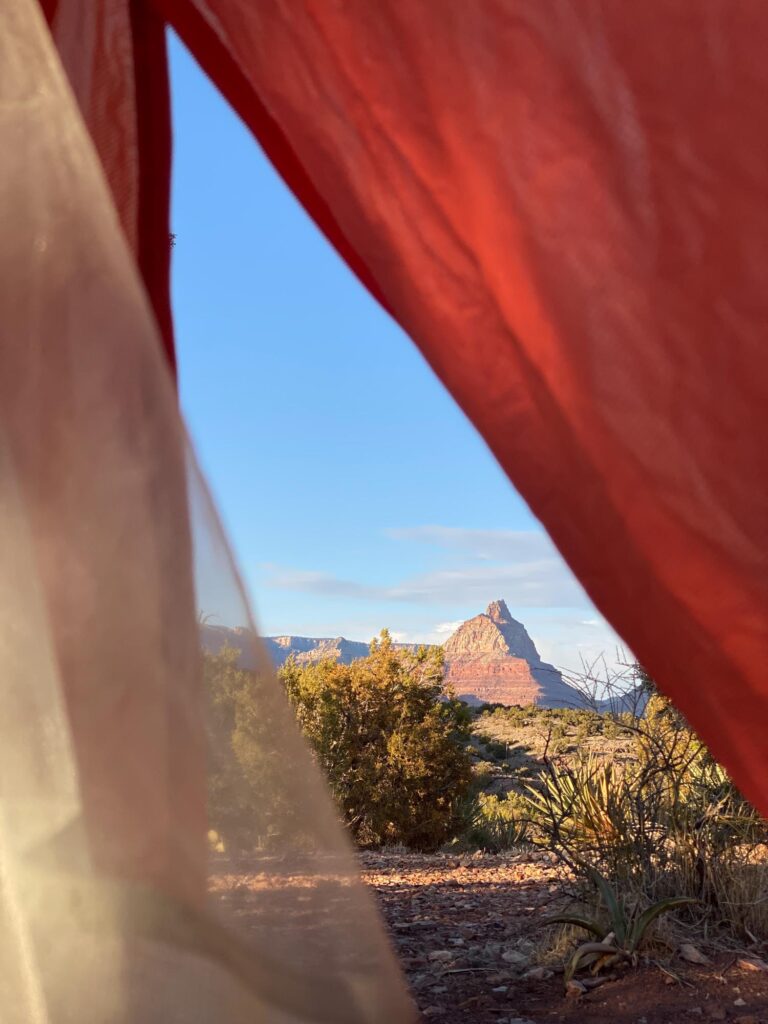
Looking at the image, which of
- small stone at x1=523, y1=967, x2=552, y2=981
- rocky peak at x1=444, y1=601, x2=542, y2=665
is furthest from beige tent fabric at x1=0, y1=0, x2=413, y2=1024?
rocky peak at x1=444, y1=601, x2=542, y2=665

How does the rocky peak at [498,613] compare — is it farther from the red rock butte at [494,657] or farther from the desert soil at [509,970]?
the desert soil at [509,970]

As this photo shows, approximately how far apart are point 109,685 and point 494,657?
71.8 meters

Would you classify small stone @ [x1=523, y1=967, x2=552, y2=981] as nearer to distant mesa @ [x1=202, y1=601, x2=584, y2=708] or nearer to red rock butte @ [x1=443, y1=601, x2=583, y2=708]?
distant mesa @ [x1=202, y1=601, x2=584, y2=708]

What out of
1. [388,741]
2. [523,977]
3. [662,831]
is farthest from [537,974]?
[388,741]

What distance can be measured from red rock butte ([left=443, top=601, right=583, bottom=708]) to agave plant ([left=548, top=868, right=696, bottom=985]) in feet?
132

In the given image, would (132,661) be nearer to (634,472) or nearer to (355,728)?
(634,472)

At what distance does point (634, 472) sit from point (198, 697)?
797mm

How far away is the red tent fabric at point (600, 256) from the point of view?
0.98m

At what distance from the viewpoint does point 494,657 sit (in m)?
71.8

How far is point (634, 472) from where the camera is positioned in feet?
3.46

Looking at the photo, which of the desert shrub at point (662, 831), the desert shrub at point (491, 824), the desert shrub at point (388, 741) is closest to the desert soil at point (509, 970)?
the desert shrub at point (662, 831)

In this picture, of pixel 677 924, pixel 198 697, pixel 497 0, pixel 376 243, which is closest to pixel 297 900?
pixel 198 697

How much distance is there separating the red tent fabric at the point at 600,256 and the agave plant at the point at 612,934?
6.62 ft

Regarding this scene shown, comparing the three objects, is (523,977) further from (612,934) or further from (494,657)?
(494,657)
